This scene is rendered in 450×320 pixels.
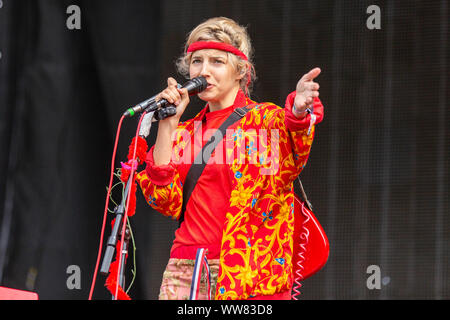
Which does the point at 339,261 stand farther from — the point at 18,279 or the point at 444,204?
the point at 18,279

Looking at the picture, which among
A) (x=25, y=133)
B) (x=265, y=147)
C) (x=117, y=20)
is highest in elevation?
(x=117, y=20)

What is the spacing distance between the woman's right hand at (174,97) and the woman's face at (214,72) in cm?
16

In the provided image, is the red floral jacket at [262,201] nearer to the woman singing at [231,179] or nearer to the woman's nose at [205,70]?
the woman singing at [231,179]

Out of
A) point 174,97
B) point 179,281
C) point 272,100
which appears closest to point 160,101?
point 174,97

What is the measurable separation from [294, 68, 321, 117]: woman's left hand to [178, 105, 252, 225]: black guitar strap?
0.35 meters

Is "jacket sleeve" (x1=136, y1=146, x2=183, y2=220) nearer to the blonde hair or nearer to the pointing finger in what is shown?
the blonde hair

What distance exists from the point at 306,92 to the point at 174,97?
39 cm

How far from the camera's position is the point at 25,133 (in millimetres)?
3492

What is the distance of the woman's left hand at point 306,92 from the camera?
1.90 meters

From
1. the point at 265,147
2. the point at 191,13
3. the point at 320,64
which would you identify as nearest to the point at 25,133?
the point at 191,13

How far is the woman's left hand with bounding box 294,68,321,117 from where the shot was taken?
6.24 feet
